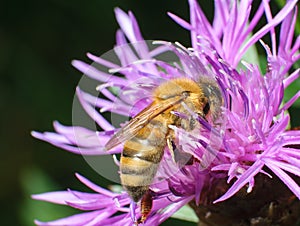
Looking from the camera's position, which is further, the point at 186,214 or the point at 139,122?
the point at 186,214

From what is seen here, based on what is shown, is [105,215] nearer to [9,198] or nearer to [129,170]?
[129,170]

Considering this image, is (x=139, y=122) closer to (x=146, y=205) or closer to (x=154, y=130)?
(x=154, y=130)

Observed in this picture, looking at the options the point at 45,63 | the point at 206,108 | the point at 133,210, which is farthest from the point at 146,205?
the point at 45,63

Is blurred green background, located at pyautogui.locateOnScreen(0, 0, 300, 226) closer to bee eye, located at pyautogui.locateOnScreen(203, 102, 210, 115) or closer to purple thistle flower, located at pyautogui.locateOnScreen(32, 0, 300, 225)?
purple thistle flower, located at pyautogui.locateOnScreen(32, 0, 300, 225)

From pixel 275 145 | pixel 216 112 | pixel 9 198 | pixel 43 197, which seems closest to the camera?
pixel 275 145

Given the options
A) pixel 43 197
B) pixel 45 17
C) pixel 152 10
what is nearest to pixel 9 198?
pixel 45 17

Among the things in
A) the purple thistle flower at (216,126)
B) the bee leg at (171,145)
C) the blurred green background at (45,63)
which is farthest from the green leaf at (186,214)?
the blurred green background at (45,63)

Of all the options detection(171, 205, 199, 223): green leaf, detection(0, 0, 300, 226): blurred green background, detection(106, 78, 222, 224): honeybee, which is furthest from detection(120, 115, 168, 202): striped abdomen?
detection(0, 0, 300, 226): blurred green background
